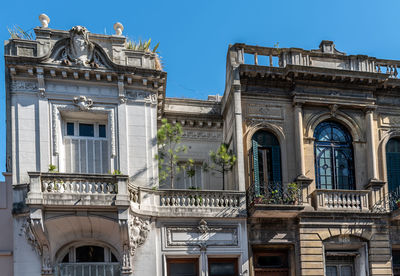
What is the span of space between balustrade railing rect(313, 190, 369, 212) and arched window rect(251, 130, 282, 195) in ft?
5.33

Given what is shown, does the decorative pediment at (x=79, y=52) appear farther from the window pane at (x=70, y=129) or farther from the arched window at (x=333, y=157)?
the arched window at (x=333, y=157)

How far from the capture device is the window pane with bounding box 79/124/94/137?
20812mm

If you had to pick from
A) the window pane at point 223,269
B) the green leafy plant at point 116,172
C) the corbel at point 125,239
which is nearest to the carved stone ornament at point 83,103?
the green leafy plant at point 116,172

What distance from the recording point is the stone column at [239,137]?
21.4 meters

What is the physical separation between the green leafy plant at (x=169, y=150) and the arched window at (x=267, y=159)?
2.88 m

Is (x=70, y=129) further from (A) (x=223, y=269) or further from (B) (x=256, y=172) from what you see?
(A) (x=223, y=269)

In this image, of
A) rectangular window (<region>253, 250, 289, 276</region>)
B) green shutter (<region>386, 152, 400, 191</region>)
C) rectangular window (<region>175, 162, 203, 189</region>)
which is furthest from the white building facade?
green shutter (<region>386, 152, 400, 191</region>)

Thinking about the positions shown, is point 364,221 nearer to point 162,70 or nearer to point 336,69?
point 336,69

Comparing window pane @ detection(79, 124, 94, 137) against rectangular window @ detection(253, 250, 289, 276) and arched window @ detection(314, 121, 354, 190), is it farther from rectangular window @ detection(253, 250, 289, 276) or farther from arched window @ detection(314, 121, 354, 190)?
arched window @ detection(314, 121, 354, 190)

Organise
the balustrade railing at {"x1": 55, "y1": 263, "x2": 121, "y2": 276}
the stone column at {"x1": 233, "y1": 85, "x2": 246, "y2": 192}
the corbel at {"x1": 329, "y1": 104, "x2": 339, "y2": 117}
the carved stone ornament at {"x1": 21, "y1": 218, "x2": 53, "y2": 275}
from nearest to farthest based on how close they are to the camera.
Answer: the carved stone ornament at {"x1": 21, "y1": 218, "x2": 53, "y2": 275}, the balustrade railing at {"x1": 55, "y1": 263, "x2": 121, "y2": 276}, the stone column at {"x1": 233, "y1": 85, "x2": 246, "y2": 192}, the corbel at {"x1": 329, "y1": 104, "x2": 339, "y2": 117}

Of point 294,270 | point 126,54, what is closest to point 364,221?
point 294,270

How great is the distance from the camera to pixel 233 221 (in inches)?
819

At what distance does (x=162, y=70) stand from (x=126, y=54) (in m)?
1.43

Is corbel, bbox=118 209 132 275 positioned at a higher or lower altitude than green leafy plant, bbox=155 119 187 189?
lower
